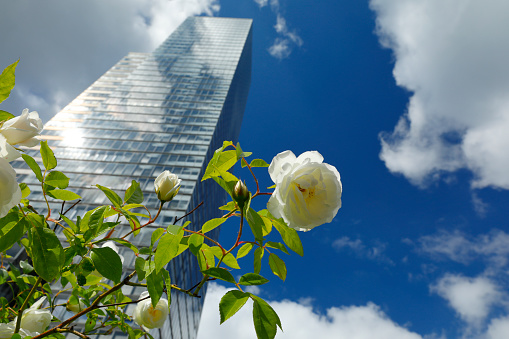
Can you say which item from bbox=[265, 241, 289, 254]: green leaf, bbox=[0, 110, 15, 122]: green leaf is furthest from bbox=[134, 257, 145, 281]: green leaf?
bbox=[0, 110, 15, 122]: green leaf

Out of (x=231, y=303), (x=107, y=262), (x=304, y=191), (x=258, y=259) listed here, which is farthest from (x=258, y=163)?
(x=107, y=262)

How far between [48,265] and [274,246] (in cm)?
70

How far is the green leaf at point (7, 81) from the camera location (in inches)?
37.5

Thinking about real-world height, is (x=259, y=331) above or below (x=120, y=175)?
below

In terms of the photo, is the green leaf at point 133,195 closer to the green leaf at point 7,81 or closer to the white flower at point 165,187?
the white flower at point 165,187

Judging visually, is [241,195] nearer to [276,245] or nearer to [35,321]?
[276,245]

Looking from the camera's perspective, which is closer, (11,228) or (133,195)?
(11,228)

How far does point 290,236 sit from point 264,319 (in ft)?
0.81

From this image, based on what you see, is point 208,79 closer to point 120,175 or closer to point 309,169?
point 120,175

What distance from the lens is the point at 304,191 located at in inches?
34.8

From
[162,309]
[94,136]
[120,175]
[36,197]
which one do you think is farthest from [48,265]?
[94,136]

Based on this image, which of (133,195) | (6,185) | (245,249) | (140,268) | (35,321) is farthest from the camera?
(133,195)

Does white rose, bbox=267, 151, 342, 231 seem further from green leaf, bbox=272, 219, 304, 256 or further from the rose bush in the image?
the rose bush

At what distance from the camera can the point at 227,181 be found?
0.95 meters
